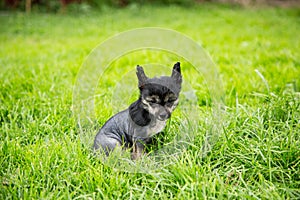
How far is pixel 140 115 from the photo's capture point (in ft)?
8.31

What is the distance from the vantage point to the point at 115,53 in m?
5.58

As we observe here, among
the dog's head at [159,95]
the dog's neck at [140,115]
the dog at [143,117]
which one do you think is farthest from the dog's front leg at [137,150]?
the dog's head at [159,95]

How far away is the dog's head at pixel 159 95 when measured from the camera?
92.5 inches

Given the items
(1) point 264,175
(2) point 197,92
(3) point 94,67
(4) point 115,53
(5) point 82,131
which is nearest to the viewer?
(1) point 264,175

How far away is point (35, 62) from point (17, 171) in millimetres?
3801

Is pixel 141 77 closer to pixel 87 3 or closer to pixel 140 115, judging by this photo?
pixel 140 115

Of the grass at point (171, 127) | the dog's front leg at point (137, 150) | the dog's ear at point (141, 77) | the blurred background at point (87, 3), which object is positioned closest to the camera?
the grass at point (171, 127)

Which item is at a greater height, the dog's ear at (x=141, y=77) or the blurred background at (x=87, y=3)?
the blurred background at (x=87, y=3)

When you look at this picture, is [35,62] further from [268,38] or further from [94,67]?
[268,38]

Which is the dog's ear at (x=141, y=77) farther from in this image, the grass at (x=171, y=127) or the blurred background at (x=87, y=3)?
the blurred background at (x=87, y=3)

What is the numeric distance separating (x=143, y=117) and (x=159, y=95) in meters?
0.28

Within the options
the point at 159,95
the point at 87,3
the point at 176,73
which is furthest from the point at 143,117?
the point at 87,3

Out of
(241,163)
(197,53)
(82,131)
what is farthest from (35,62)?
(241,163)

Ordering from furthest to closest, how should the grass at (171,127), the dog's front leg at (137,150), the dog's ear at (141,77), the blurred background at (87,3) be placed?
the blurred background at (87,3), the dog's front leg at (137,150), the dog's ear at (141,77), the grass at (171,127)
